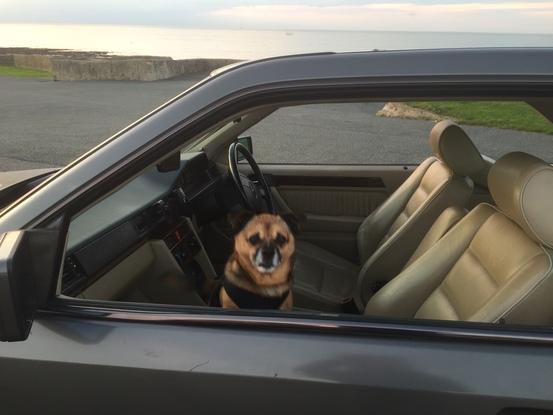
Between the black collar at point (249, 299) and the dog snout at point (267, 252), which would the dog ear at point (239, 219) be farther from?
the black collar at point (249, 299)

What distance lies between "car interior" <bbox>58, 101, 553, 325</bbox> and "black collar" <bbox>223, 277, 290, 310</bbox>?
1.26ft

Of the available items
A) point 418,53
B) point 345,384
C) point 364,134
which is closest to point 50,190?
point 345,384

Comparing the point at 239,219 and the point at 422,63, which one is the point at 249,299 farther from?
the point at 422,63

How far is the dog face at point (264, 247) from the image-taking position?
245 cm

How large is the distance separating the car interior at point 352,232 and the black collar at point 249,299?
0.38 metres

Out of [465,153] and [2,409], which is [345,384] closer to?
[2,409]

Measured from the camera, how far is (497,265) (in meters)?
2.09

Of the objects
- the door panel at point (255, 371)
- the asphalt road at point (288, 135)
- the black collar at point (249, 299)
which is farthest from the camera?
the asphalt road at point (288, 135)

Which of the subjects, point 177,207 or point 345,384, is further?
point 177,207

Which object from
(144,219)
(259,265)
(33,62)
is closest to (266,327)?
(259,265)

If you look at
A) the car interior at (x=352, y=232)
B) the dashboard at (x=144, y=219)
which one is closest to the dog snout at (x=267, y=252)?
the car interior at (x=352, y=232)

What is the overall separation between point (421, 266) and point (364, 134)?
758 cm

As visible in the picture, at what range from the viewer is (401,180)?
443 centimetres

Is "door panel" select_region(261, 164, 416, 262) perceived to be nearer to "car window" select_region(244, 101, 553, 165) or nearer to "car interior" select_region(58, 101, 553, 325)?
"car interior" select_region(58, 101, 553, 325)
